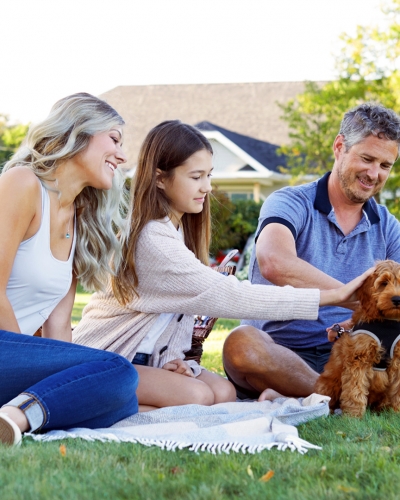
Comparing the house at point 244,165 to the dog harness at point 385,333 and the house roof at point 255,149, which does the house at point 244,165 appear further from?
the dog harness at point 385,333

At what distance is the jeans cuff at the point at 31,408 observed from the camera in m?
3.51

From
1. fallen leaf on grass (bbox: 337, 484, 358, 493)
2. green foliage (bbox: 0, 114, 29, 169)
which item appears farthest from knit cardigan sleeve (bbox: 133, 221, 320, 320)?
green foliage (bbox: 0, 114, 29, 169)

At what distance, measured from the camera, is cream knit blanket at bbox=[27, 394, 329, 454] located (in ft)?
11.4

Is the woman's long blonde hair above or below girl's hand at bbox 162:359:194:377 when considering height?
above

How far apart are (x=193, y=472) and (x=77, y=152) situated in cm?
210

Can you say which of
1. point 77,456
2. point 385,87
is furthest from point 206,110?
point 77,456

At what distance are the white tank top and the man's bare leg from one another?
1268mm

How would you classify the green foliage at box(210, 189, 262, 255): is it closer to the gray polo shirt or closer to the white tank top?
Answer: the gray polo shirt

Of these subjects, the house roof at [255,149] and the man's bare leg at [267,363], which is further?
the house roof at [255,149]

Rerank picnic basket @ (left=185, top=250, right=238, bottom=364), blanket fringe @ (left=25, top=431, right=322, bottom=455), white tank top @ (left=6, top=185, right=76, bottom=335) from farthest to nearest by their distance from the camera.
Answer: picnic basket @ (left=185, top=250, right=238, bottom=364)
white tank top @ (left=6, top=185, right=76, bottom=335)
blanket fringe @ (left=25, top=431, right=322, bottom=455)

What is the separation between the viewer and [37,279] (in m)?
4.20

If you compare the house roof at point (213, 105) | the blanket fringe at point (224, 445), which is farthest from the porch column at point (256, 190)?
the blanket fringe at point (224, 445)

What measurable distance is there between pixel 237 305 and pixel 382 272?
86cm

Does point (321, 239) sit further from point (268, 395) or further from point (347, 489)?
point (347, 489)
